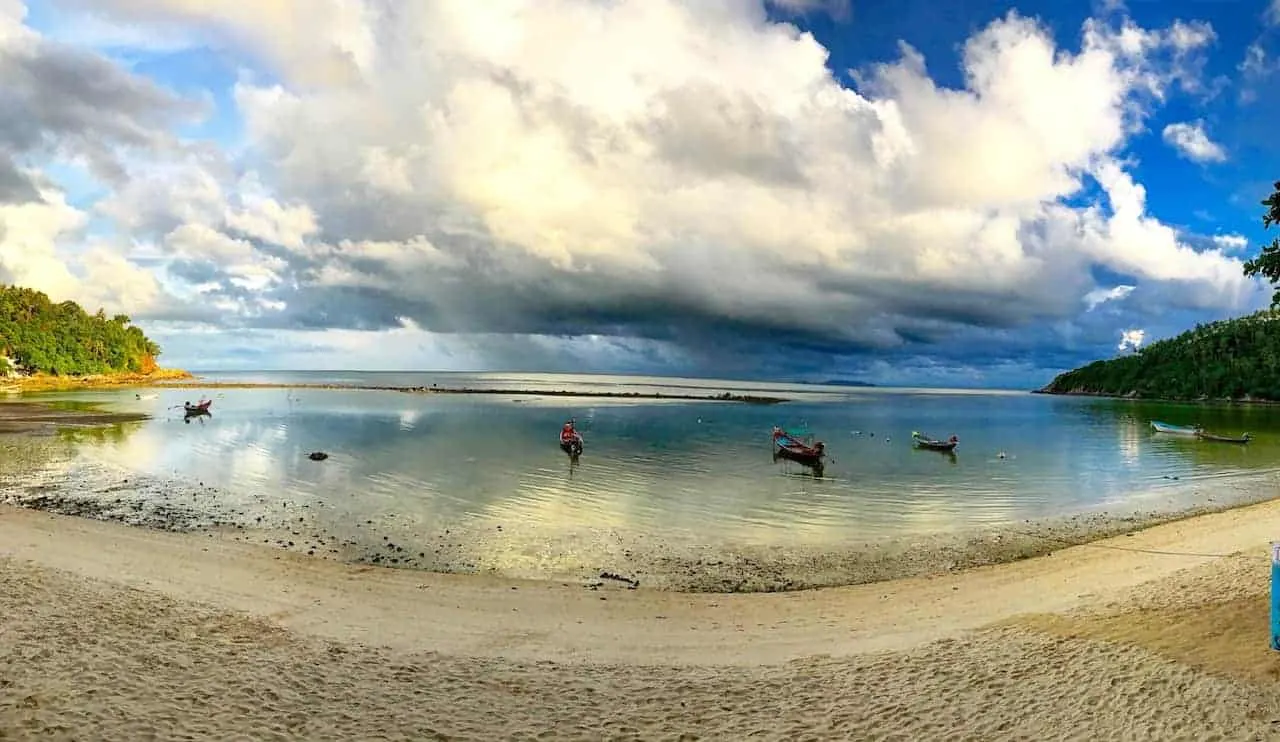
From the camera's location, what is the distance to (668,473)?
4197 cm

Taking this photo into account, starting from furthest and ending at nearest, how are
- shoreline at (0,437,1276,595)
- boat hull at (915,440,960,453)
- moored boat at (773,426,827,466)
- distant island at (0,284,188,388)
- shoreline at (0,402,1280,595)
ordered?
distant island at (0,284,188,388) < boat hull at (915,440,960,453) < moored boat at (773,426,827,466) < shoreline at (0,402,1280,595) < shoreline at (0,437,1276,595)

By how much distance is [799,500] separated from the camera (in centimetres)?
3375

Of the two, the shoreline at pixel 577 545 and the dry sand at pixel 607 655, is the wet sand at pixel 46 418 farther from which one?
the dry sand at pixel 607 655

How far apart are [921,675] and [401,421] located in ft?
246

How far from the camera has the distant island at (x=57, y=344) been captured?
466 ft

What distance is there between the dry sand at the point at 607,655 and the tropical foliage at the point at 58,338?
167753 mm

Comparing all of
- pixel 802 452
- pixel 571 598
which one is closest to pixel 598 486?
pixel 802 452

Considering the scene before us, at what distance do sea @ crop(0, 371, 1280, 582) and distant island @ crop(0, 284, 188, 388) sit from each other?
107m

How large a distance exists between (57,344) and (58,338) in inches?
155

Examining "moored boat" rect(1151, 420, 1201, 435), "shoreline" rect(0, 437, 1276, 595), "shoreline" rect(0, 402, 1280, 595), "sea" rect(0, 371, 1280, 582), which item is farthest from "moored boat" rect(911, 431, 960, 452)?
"moored boat" rect(1151, 420, 1201, 435)

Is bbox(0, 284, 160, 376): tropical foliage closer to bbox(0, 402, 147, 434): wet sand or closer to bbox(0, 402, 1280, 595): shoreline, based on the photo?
bbox(0, 402, 147, 434): wet sand

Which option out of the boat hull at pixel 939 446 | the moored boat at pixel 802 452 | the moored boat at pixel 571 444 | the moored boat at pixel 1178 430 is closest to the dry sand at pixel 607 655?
the moored boat at pixel 802 452

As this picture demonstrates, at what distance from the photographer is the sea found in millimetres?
23656

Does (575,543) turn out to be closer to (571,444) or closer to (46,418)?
(571,444)
